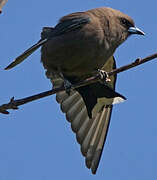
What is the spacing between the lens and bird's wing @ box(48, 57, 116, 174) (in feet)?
22.5

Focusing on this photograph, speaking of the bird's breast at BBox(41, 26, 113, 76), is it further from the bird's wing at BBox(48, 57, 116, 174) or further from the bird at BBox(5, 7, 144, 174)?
the bird's wing at BBox(48, 57, 116, 174)

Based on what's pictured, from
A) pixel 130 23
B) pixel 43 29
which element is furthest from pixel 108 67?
pixel 43 29

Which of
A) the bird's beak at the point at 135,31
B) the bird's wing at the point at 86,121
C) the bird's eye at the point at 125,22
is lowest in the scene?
the bird's wing at the point at 86,121

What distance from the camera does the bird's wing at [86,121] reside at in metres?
6.85

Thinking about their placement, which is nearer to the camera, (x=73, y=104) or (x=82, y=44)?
(x=82, y=44)

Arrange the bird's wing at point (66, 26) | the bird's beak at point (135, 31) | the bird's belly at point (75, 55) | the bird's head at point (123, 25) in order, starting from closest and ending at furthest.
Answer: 1. the bird's belly at point (75, 55)
2. the bird's wing at point (66, 26)
3. the bird's head at point (123, 25)
4. the bird's beak at point (135, 31)

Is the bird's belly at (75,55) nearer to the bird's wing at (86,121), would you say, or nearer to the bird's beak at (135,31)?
the bird's beak at (135,31)

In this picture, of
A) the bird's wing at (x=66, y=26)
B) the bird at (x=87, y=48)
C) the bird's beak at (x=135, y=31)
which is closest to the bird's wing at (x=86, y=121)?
the bird at (x=87, y=48)

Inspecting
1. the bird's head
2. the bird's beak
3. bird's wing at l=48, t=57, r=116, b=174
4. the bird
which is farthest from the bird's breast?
bird's wing at l=48, t=57, r=116, b=174

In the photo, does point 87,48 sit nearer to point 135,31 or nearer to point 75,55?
point 75,55

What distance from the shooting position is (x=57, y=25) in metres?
6.18

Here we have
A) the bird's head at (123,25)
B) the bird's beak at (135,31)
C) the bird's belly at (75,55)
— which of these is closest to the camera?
the bird's belly at (75,55)

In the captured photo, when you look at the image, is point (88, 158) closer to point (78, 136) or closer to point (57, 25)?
point (78, 136)

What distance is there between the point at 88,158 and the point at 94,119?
0.81 m
